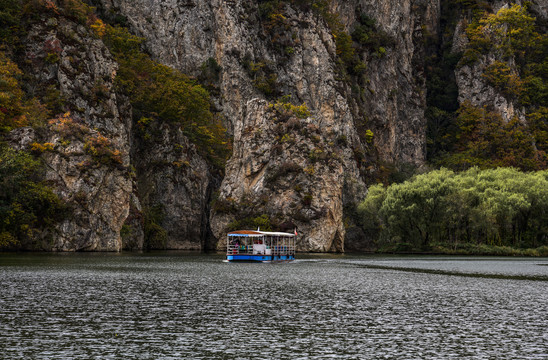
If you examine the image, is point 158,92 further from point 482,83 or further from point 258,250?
point 482,83

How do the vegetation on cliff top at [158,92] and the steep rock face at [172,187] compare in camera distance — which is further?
the vegetation on cliff top at [158,92]

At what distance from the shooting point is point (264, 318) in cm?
3016

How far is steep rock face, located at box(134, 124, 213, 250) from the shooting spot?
131 meters

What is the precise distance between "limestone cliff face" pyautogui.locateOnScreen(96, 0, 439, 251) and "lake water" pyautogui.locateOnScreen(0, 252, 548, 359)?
76634 millimetres

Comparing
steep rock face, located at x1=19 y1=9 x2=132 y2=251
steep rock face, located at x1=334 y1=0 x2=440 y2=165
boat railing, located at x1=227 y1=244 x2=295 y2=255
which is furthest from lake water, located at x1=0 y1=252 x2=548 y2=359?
steep rock face, located at x1=334 y1=0 x2=440 y2=165

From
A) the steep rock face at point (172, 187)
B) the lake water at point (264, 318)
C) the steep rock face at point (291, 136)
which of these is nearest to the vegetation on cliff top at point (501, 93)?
the steep rock face at point (291, 136)

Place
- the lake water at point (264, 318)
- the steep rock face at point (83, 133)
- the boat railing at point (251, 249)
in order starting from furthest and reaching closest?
the steep rock face at point (83, 133) → the boat railing at point (251, 249) → the lake water at point (264, 318)

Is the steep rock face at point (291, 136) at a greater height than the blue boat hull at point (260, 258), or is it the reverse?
the steep rock face at point (291, 136)

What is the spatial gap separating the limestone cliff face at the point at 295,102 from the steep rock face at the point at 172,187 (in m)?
1.43

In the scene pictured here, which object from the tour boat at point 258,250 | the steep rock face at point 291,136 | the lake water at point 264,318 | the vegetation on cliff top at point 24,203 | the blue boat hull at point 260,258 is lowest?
the lake water at point 264,318

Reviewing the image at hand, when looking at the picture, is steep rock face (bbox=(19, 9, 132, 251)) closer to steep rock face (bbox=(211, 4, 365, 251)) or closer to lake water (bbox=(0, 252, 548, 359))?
steep rock face (bbox=(211, 4, 365, 251))

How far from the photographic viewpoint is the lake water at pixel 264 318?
22.6 meters

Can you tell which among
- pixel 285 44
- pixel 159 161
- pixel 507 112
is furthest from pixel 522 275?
pixel 507 112

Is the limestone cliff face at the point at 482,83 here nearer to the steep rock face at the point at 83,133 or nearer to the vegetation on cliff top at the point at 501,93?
the vegetation on cliff top at the point at 501,93
